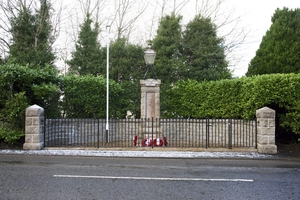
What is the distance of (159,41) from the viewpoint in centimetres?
1784

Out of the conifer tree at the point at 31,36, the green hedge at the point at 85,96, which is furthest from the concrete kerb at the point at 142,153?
the conifer tree at the point at 31,36

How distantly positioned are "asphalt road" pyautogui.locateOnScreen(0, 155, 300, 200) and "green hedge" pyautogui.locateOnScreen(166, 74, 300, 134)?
94.6 inches

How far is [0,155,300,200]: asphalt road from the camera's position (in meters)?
4.78

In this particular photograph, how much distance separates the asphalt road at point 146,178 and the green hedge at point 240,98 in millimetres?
2404

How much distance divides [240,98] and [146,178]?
7.31 m

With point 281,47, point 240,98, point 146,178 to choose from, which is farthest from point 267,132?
point 281,47

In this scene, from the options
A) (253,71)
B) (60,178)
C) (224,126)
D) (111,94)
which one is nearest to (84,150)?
(60,178)

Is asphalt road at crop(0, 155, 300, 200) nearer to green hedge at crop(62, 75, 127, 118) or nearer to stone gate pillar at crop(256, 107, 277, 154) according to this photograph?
stone gate pillar at crop(256, 107, 277, 154)

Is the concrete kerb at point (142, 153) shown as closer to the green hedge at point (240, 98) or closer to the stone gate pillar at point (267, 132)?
the stone gate pillar at point (267, 132)

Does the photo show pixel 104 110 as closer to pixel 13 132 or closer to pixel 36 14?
pixel 13 132

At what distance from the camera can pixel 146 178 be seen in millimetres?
5930

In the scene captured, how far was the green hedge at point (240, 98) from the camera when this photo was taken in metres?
9.63

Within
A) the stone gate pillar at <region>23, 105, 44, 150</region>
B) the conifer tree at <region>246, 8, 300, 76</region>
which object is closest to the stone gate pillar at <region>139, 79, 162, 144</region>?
the stone gate pillar at <region>23, 105, 44, 150</region>

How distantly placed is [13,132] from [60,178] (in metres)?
5.42
